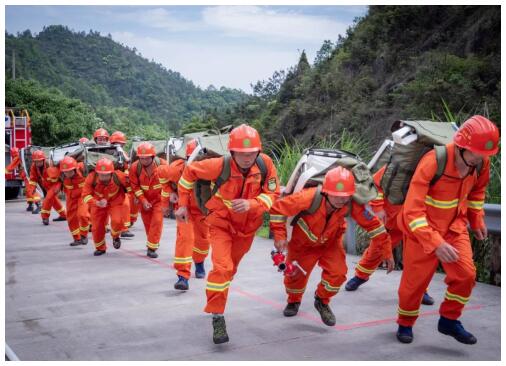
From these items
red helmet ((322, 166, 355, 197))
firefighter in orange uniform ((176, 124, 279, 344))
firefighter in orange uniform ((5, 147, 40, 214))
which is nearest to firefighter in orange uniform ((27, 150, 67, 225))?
firefighter in orange uniform ((5, 147, 40, 214))

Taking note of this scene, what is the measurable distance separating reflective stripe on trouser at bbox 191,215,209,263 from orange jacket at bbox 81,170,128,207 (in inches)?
103

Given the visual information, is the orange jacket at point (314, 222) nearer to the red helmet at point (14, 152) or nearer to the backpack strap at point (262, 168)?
the backpack strap at point (262, 168)

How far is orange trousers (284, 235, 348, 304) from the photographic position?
591cm

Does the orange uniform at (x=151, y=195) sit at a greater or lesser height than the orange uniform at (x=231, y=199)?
lesser

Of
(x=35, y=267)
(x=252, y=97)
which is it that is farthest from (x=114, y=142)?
(x=252, y=97)

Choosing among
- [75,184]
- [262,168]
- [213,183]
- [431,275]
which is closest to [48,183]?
[75,184]

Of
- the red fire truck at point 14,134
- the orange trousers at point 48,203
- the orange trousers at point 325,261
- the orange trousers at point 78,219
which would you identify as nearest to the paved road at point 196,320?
the orange trousers at point 325,261

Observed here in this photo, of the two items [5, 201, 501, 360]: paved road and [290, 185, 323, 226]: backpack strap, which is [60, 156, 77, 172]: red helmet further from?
[290, 185, 323, 226]: backpack strap

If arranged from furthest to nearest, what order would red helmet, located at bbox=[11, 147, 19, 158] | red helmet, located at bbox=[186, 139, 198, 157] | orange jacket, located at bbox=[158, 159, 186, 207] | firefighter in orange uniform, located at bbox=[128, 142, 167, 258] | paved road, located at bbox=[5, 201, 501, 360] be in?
red helmet, located at bbox=[11, 147, 19, 158]
firefighter in orange uniform, located at bbox=[128, 142, 167, 258]
orange jacket, located at bbox=[158, 159, 186, 207]
red helmet, located at bbox=[186, 139, 198, 157]
paved road, located at bbox=[5, 201, 501, 360]

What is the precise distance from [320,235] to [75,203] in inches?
290

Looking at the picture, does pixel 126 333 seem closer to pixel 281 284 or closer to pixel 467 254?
pixel 281 284

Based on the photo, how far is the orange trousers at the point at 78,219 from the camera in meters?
11.6

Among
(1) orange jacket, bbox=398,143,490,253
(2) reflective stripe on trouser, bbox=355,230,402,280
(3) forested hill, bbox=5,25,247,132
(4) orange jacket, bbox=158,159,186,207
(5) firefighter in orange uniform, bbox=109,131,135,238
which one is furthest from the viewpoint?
(3) forested hill, bbox=5,25,247,132

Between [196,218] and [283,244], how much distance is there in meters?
2.59
